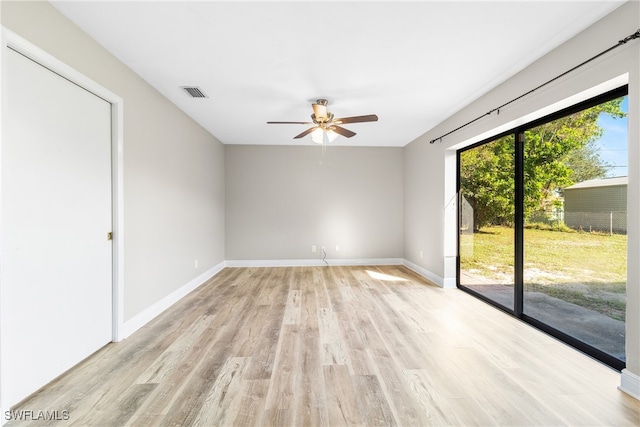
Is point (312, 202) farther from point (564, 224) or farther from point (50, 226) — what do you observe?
point (50, 226)

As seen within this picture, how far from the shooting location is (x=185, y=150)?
3834mm

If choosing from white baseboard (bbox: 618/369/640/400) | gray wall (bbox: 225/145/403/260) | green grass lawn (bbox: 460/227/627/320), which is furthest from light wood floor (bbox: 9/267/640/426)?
gray wall (bbox: 225/145/403/260)

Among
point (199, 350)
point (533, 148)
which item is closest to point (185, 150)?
point (199, 350)

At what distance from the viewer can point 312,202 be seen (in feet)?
19.1

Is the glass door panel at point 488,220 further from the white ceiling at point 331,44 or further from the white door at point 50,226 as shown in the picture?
the white door at point 50,226

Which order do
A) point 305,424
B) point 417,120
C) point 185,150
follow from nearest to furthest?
point 305,424 → point 185,150 → point 417,120

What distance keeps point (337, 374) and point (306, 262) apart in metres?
3.85

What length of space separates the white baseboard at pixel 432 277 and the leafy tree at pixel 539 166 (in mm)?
964

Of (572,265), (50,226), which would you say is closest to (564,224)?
(572,265)

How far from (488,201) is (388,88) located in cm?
193

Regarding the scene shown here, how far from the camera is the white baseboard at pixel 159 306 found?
8.54 feet

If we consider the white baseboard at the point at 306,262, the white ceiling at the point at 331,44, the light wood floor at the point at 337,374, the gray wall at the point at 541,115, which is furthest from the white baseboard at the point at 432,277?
the white ceiling at the point at 331,44

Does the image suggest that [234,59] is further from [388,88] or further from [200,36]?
[388,88]

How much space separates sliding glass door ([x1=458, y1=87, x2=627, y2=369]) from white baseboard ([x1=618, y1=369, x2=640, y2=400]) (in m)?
0.33
